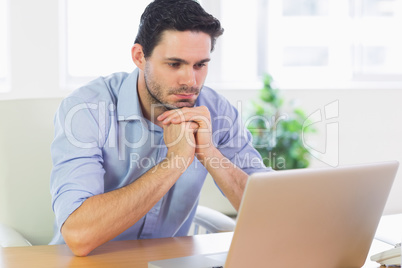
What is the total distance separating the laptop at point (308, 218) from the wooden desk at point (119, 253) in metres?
0.11

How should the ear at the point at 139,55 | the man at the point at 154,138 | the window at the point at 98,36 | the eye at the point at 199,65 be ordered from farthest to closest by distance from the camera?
the window at the point at 98,36, the ear at the point at 139,55, the eye at the point at 199,65, the man at the point at 154,138

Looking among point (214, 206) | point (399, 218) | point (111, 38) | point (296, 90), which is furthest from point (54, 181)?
point (296, 90)

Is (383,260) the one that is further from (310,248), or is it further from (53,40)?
(53,40)

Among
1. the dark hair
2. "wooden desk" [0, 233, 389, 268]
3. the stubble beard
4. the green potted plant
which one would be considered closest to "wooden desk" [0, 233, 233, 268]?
"wooden desk" [0, 233, 389, 268]

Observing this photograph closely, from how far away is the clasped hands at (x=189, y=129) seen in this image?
167 centimetres

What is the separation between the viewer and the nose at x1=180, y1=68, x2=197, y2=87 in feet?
5.72

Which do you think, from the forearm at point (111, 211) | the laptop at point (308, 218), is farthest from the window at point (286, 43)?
the laptop at point (308, 218)

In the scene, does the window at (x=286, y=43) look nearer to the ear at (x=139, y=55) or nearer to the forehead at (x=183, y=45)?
the ear at (x=139, y=55)

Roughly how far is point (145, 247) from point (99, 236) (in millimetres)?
119

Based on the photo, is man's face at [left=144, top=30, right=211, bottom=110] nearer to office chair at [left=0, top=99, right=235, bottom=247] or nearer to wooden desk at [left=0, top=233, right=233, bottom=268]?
office chair at [left=0, top=99, right=235, bottom=247]

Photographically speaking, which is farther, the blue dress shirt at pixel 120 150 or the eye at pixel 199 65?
the eye at pixel 199 65

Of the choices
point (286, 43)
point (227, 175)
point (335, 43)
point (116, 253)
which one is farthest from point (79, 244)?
point (335, 43)

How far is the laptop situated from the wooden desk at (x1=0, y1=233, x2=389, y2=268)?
0.35 ft

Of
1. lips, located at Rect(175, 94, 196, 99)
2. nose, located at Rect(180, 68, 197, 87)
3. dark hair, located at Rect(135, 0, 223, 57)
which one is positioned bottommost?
lips, located at Rect(175, 94, 196, 99)
